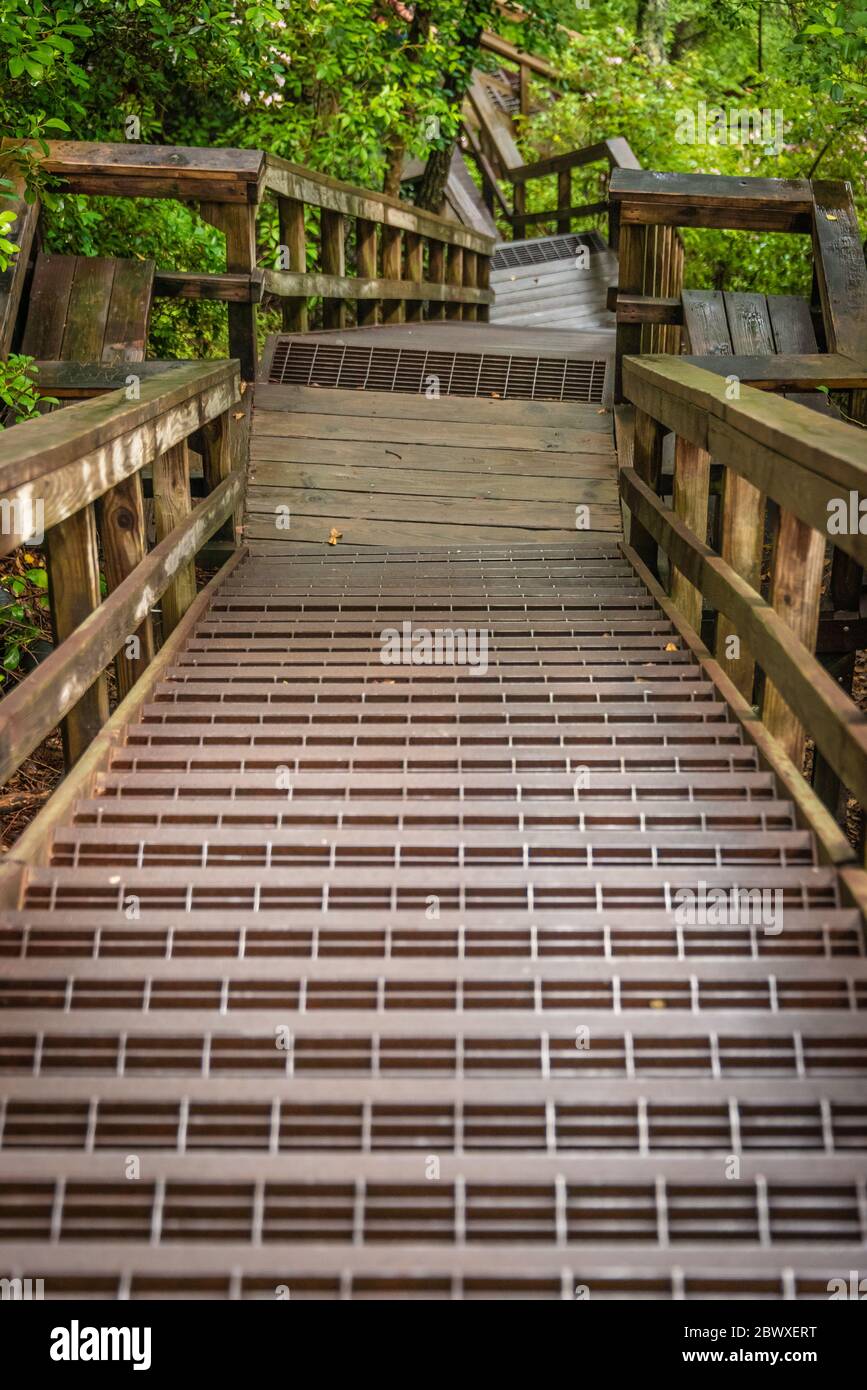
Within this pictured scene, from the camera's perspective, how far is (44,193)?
5352mm

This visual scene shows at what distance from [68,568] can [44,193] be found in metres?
2.91

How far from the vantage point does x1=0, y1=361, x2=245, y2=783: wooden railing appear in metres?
2.54

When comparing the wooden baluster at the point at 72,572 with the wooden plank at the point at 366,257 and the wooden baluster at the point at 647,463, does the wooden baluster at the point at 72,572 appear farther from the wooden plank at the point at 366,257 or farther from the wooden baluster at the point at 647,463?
the wooden plank at the point at 366,257

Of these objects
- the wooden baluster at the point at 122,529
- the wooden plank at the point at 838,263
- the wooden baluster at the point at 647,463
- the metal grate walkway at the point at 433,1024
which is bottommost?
the metal grate walkway at the point at 433,1024

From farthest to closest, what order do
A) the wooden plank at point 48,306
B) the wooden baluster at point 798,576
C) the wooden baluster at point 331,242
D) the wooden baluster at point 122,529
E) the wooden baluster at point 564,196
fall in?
the wooden baluster at point 564,196 → the wooden baluster at point 331,242 → the wooden plank at point 48,306 → the wooden baluster at point 122,529 → the wooden baluster at point 798,576

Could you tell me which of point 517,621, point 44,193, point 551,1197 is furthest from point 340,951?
point 44,193

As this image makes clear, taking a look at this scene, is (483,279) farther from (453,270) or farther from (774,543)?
(774,543)

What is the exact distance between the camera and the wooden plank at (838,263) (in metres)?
5.82

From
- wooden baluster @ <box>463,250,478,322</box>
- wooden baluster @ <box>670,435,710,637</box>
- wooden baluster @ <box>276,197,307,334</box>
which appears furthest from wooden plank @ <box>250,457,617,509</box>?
wooden baluster @ <box>463,250,478,322</box>

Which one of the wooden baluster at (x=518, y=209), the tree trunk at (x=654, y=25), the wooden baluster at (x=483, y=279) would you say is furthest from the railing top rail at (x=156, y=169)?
the tree trunk at (x=654, y=25)

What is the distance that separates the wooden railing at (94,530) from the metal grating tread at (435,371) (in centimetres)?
217

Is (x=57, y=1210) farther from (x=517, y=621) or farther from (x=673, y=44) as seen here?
(x=673, y=44)

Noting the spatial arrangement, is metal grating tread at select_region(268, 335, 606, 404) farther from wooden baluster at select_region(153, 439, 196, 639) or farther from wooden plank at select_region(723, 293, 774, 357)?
wooden baluster at select_region(153, 439, 196, 639)

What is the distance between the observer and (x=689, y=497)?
430cm
